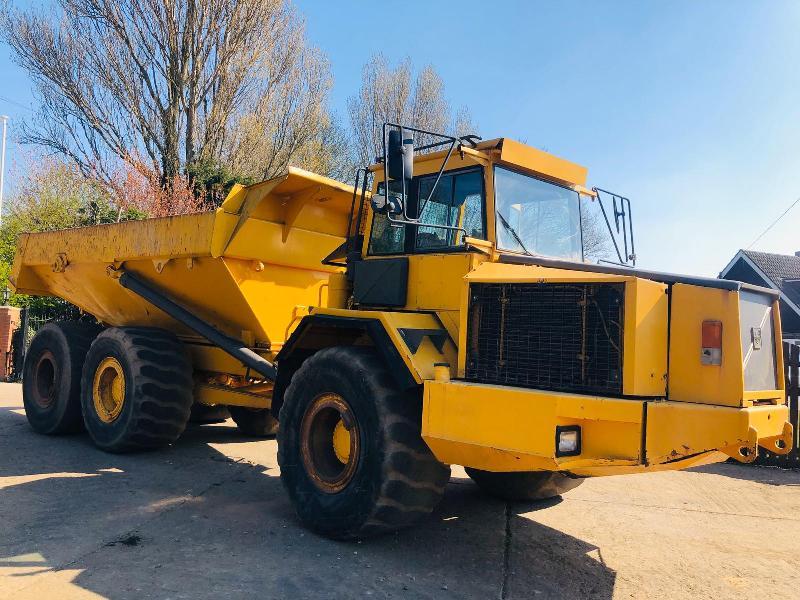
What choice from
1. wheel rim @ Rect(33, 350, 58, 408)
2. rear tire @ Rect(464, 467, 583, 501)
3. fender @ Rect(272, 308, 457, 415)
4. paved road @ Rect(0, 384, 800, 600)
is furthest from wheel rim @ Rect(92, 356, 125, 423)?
rear tire @ Rect(464, 467, 583, 501)

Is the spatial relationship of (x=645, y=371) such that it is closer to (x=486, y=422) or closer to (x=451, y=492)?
(x=486, y=422)

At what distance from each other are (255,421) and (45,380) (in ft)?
9.11

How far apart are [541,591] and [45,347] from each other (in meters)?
7.02

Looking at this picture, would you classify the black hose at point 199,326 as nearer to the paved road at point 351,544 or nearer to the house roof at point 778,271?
the paved road at point 351,544

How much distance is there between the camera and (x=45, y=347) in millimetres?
8281

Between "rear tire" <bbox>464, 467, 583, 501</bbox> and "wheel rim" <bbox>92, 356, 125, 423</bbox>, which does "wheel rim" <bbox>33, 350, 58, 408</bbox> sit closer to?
"wheel rim" <bbox>92, 356, 125, 423</bbox>

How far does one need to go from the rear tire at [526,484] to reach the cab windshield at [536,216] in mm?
1850

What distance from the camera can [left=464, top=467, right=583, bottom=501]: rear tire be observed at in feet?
17.8

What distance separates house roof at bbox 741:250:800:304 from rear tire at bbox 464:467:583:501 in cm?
2016

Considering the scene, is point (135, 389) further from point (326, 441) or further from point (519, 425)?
point (519, 425)

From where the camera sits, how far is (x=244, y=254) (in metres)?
6.41

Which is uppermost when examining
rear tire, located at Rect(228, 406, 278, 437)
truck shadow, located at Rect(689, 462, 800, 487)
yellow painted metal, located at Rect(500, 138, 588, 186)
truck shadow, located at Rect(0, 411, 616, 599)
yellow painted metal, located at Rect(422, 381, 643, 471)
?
yellow painted metal, located at Rect(500, 138, 588, 186)

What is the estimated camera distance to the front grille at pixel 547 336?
11.7ft

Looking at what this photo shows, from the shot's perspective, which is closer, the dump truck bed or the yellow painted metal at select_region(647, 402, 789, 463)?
the yellow painted metal at select_region(647, 402, 789, 463)
